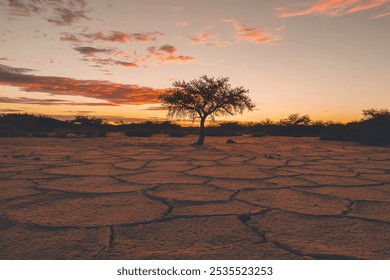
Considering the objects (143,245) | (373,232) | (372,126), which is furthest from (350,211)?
(372,126)

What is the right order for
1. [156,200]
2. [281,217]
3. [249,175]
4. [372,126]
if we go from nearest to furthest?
[281,217], [156,200], [249,175], [372,126]

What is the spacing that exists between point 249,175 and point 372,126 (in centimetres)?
797

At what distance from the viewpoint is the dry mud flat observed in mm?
1741

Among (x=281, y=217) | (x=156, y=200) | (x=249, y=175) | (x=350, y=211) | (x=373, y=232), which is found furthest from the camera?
(x=249, y=175)

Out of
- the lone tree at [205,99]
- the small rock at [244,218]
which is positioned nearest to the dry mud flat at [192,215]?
the small rock at [244,218]

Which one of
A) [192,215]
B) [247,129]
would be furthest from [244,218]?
[247,129]

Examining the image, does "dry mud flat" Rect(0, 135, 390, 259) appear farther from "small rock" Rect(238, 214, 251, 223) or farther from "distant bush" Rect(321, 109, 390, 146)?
"distant bush" Rect(321, 109, 390, 146)

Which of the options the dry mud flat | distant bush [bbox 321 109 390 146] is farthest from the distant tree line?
the dry mud flat

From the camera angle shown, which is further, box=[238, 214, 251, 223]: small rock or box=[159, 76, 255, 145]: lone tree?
box=[159, 76, 255, 145]: lone tree

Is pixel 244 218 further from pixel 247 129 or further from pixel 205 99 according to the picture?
pixel 247 129

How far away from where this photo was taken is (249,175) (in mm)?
3975

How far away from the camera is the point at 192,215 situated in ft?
7.58

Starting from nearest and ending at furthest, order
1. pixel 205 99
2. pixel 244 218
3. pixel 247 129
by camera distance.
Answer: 1. pixel 244 218
2. pixel 205 99
3. pixel 247 129
